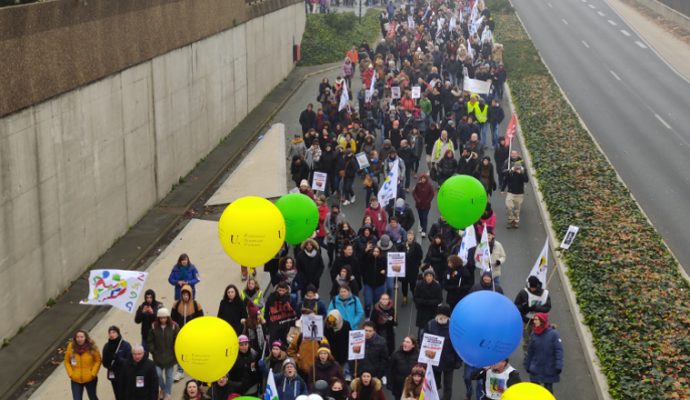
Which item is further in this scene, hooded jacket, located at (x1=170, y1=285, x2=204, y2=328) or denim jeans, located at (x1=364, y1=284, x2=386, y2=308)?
denim jeans, located at (x1=364, y1=284, x2=386, y2=308)

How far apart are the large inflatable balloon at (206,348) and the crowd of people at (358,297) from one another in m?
0.20

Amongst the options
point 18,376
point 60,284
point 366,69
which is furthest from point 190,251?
point 366,69

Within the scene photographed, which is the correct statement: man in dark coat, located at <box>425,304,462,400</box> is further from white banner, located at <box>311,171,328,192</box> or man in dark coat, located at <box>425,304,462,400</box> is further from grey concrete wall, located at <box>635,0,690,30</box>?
grey concrete wall, located at <box>635,0,690,30</box>

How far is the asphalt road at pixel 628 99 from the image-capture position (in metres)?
25.0

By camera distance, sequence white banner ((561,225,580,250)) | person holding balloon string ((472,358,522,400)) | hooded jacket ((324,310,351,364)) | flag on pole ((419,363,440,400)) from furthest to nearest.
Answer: white banner ((561,225,580,250))
hooded jacket ((324,310,351,364))
person holding balloon string ((472,358,522,400))
flag on pole ((419,363,440,400))

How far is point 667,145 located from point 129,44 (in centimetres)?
1610

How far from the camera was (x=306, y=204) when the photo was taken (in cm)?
1648

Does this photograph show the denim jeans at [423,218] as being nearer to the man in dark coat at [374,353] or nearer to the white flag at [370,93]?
the man in dark coat at [374,353]

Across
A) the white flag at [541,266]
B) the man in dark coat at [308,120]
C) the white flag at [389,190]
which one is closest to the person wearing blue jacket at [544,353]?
the white flag at [541,266]

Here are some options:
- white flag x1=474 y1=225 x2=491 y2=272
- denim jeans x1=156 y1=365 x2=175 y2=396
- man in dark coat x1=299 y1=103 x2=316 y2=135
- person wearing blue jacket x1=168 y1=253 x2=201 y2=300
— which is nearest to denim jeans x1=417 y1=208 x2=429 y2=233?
white flag x1=474 y1=225 x2=491 y2=272

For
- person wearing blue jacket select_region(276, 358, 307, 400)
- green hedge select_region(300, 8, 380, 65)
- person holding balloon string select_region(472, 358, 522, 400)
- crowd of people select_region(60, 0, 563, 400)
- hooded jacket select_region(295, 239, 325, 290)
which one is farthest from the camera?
green hedge select_region(300, 8, 380, 65)

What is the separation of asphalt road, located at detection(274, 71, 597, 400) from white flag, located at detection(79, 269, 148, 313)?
352cm

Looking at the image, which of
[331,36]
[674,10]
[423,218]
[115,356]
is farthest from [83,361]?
[674,10]

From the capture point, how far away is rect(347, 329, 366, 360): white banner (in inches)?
501
